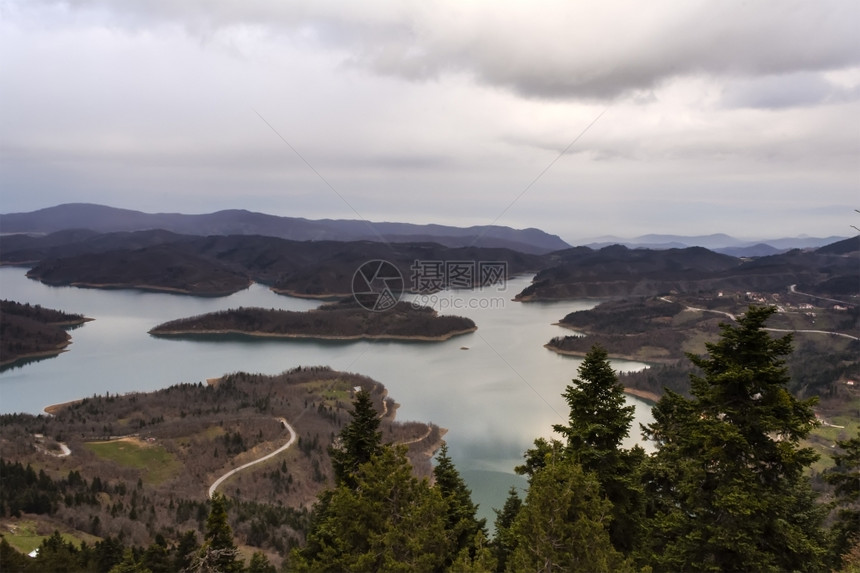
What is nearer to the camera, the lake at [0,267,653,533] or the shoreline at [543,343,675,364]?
the lake at [0,267,653,533]

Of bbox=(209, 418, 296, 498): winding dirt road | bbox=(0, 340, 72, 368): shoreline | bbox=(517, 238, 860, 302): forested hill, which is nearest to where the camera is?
bbox=(209, 418, 296, 498): winding dirt road

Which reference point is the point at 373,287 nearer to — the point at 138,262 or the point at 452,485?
the point at 138,262

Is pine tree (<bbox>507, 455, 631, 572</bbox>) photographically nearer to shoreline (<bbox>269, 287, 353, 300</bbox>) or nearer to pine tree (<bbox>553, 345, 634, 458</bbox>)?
pine tree (<bbox>553, 345, 634, 458</bbox>)

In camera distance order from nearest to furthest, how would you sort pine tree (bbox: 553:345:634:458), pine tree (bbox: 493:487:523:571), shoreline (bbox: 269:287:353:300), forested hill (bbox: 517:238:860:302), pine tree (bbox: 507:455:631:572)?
pine tree (bbox: 507:455:631:572) < pine tree (bbox: 493:487:523:571) < pine tree (bbox: 553:345:634:458) < forested hill (bbox: 517:238:860:302) < shoreline (bbox: 269:287:353:300)

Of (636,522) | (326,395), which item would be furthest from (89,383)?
(636,522)

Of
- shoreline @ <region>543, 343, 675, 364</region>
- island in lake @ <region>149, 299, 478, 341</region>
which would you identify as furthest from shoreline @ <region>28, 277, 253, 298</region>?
shoreline @ <region>543, 343, 675, 364</region>

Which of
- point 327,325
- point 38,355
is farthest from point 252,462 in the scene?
point 38,355

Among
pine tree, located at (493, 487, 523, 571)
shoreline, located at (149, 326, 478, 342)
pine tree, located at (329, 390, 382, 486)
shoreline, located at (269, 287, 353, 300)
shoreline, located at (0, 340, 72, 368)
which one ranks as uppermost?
pine tree, located at (329, 390, 382, 486)

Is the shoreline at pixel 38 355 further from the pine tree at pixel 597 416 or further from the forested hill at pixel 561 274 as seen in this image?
the pine tree at pixel 597 416
